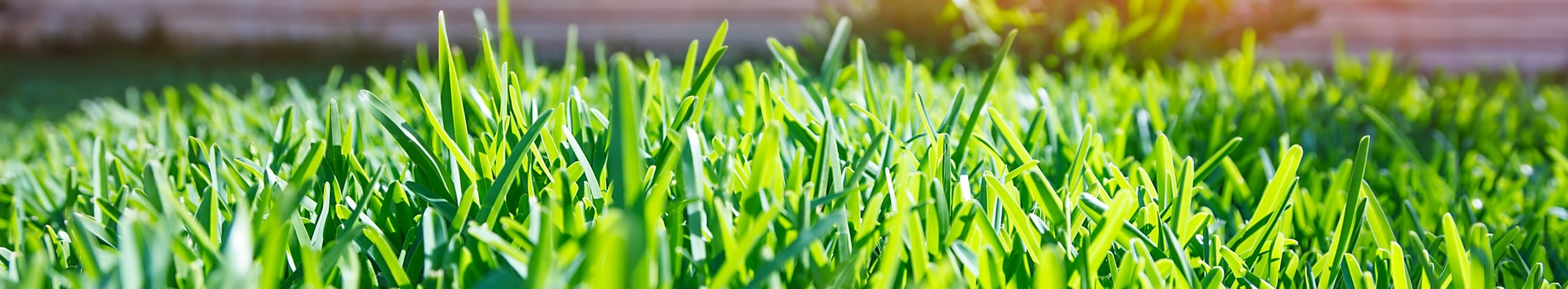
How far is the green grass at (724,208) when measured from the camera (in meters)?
0.63

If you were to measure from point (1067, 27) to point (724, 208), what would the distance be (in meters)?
3.27

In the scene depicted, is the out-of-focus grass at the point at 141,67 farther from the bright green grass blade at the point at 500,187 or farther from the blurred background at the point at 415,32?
the bright green grass blade at the point at 500,187

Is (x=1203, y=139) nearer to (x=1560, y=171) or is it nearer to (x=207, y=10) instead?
(x=1560, y=171)

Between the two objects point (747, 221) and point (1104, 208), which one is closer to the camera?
point (747, 221)

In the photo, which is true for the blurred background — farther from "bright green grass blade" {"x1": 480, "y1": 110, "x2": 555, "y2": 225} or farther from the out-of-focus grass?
"bright green grass blade" {"x1": 480, "y1": 110, "x2": 555, "y2": 225}

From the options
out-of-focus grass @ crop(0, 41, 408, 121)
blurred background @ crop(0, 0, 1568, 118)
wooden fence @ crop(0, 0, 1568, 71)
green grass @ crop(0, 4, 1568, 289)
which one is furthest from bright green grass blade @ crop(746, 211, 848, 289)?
wooden fence @ crop(0, 0, 1568, 71)

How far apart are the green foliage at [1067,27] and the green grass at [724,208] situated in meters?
2.11

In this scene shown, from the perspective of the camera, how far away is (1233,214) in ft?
3.95

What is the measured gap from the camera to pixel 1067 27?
3.81m

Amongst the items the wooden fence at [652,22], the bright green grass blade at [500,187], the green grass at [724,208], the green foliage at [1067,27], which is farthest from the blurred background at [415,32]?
the bright green grass blade at [500,187]

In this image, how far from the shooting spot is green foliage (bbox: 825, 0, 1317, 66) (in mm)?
3666

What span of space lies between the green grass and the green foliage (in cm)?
211

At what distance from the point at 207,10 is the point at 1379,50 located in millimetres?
9155

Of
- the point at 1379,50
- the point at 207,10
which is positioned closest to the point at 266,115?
the point at 207,10
